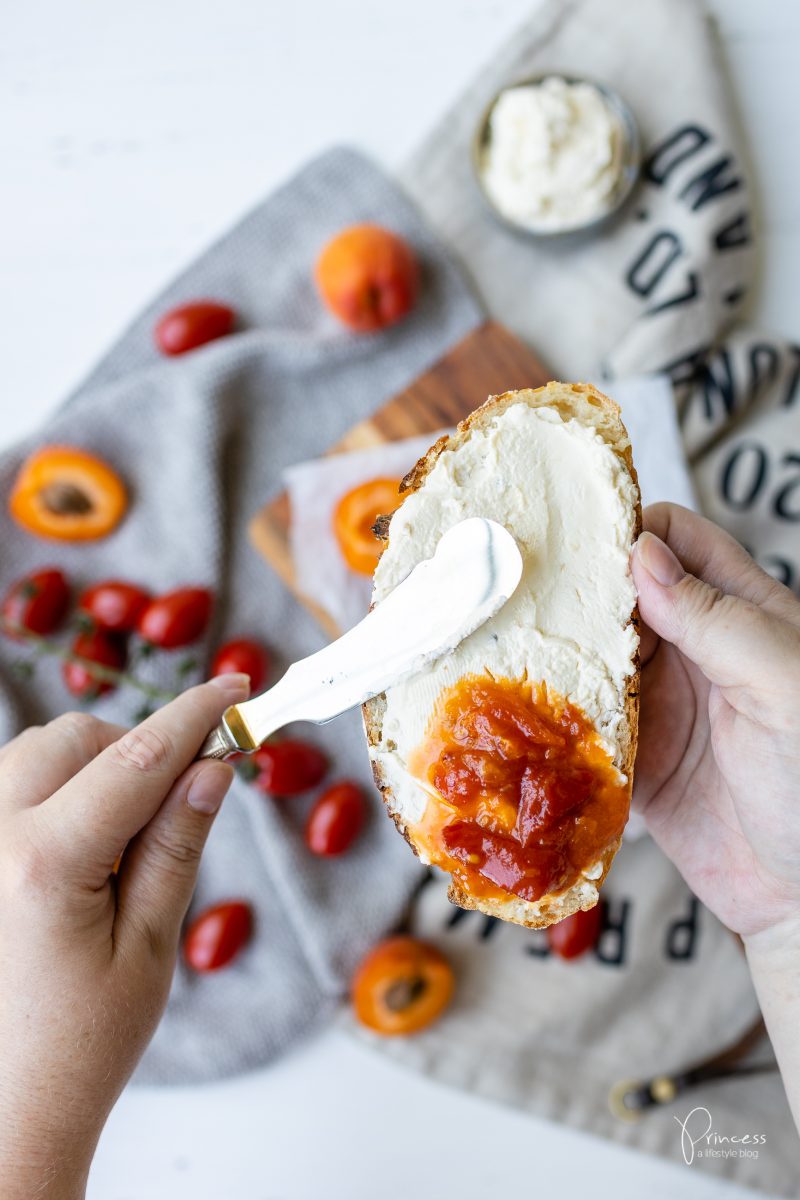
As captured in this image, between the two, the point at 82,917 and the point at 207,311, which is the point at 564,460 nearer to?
the point at 82,917

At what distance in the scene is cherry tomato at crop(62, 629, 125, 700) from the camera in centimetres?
312

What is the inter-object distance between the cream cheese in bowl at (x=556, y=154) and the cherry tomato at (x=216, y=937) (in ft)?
7.67

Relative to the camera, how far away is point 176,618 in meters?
3.06

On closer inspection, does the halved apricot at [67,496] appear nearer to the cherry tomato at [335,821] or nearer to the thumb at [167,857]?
the cherry tomato at [335,821]

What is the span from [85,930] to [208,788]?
36 cm

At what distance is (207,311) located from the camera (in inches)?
128

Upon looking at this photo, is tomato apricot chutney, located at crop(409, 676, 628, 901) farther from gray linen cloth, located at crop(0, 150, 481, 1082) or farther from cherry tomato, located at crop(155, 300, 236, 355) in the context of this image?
cherry tomato, located at crop(155, 300, 236, 355)

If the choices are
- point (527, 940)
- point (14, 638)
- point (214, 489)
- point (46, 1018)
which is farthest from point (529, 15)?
point (46, 1018)

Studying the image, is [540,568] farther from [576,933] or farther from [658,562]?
[576,933]

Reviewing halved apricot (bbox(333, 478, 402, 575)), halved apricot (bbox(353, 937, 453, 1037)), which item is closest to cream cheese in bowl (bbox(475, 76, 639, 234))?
halved apricot (bbox(333, 478, 402, 575))

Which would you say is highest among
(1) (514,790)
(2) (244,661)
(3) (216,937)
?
(1) (514,790)

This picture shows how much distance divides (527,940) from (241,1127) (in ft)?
3.57

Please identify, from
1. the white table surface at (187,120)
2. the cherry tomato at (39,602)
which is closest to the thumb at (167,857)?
the cherry tomato at (39,602)

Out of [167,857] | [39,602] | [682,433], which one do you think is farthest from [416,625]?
[39,602]
